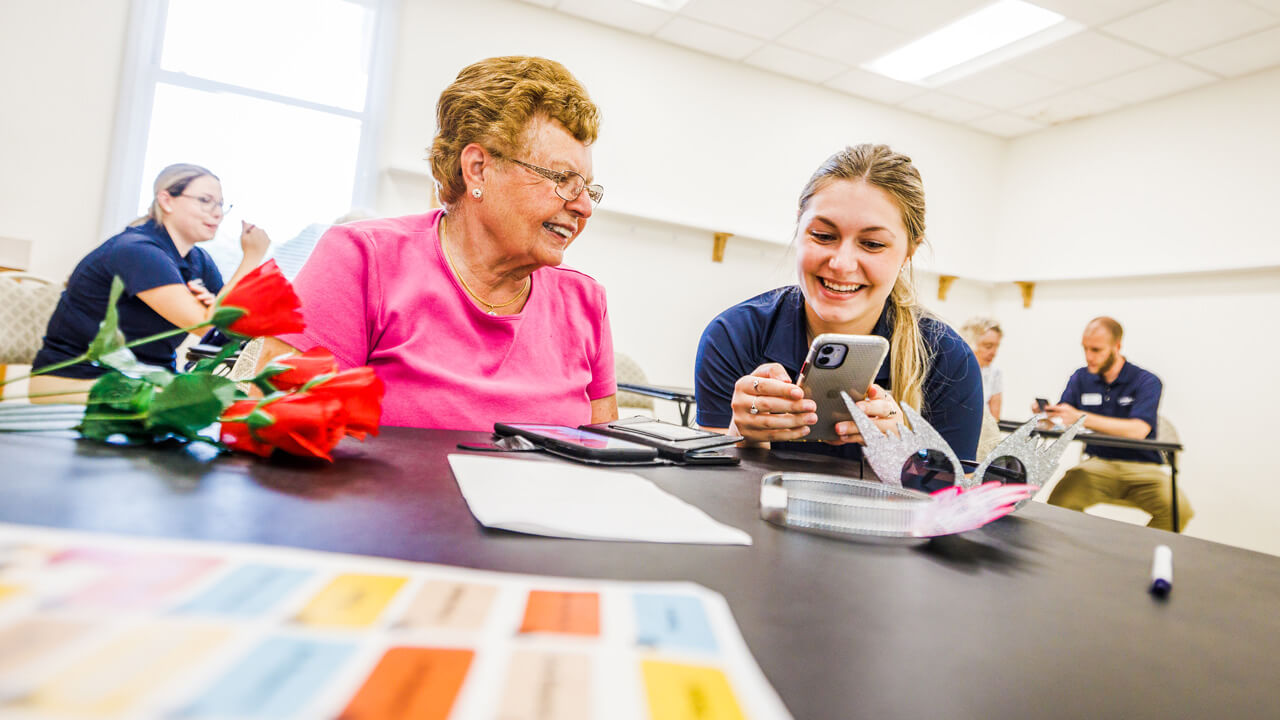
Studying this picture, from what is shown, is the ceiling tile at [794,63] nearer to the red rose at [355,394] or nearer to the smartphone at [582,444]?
the smartphone at [582,444]

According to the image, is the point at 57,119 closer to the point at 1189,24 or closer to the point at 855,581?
the point at 855,581

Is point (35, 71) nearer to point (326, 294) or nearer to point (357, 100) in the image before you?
point (357, 100)

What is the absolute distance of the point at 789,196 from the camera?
5.31 metres

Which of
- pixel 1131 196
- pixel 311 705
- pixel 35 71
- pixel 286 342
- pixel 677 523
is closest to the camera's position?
pixel 311 705

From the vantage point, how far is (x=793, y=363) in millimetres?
1562

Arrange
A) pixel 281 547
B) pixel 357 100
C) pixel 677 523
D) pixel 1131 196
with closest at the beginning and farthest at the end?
pixel 281 547 → pixel 677 523 → pixel 357 100 → pixel 1131 196

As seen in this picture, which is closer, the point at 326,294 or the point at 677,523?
the point at 677,523

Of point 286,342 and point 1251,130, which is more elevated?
point 1251,130

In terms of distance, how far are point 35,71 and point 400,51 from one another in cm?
178

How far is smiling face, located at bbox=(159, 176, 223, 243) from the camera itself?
2.83 meters

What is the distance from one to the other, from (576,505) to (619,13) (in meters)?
4.54

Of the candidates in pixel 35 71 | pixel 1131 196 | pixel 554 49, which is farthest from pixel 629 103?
pixel 1131 196

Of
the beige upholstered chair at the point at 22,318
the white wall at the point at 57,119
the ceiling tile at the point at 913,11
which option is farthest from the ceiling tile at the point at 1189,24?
the white wall at the point at 57,119

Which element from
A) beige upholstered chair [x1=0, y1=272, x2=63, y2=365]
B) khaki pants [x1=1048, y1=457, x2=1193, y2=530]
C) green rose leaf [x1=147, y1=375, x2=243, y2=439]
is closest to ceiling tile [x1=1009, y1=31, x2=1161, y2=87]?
khaki pants [x1=1048, y1=457, x2=1193, y2=530]
